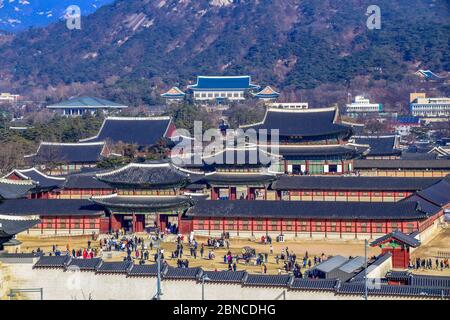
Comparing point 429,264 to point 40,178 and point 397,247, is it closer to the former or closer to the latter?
point 397,247

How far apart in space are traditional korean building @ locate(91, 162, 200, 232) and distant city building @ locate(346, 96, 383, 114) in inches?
3094

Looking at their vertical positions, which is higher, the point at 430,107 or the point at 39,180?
the point at 430,107

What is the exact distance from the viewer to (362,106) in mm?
127812

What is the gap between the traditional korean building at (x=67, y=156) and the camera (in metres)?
67.6

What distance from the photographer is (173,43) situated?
638 feet

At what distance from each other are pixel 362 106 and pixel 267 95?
1704cm

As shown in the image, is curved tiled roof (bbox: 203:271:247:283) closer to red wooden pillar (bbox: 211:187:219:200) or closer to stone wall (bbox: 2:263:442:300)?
stone wall (bbox: 2:263:442:300)

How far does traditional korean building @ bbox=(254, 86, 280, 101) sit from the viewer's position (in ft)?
457

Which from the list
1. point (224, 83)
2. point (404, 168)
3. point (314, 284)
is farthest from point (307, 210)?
point (224, 83)

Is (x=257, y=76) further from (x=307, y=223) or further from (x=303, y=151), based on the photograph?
(x=307, y=223)

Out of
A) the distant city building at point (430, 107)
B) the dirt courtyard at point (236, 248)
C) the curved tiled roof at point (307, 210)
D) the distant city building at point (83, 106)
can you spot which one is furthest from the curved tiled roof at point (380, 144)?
the distant city building at point (83, 106)

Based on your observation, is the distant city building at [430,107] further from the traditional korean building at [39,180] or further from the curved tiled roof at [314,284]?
the curved tiled roof at [314,284]

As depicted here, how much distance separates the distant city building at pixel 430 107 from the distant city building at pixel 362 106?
4.48 m
